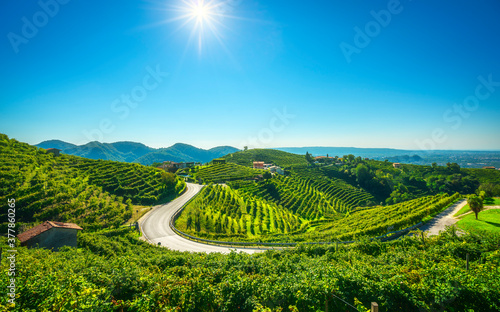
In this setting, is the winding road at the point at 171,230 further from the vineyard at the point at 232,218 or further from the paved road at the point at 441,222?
the vineyard at the point at 232,218

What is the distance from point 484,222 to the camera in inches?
832

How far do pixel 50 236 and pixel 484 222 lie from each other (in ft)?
151

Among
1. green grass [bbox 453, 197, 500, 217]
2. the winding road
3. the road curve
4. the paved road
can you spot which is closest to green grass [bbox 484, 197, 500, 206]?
green grass [bbox 453, 197, 500, 217]

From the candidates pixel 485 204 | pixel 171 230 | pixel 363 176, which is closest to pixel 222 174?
pixel 171 230

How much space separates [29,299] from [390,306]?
12.1m

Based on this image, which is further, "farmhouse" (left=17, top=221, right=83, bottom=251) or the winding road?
the winding road

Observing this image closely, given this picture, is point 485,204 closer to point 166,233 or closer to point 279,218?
point 279,218

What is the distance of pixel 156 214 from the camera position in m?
39.5

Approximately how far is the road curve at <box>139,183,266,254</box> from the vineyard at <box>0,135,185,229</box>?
420 centimetres

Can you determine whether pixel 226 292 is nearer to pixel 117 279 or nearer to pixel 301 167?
pixel 117 279

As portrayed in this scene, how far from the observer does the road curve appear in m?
26.5

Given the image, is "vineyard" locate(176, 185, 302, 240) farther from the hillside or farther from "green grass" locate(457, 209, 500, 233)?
"green grass" locate(457, 209, 500, 233)

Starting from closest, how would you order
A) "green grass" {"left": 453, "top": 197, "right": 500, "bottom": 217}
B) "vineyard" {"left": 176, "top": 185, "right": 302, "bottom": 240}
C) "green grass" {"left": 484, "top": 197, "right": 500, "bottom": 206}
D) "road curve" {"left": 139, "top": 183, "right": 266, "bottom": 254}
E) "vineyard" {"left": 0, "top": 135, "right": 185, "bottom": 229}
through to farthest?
"road curve" {"left": 139, "top": 183, "right": 266, "bottom": 254}, "green grass" {"left": 453, "top": 197, "right": 500, "bottom": 217}, "green grass" {"left": 484, "top": 197, "right": 500, "bottom": 206}, "vineyard" {"left": 0, "top": 135, "right": 185, "bottom": 229}, "vineyard" {"left": 176, "top": 185, "right": 302, "bottom": 240}

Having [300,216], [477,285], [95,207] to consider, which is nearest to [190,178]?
[95,207]
